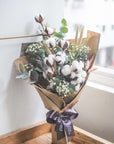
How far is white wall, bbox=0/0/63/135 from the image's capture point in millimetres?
1257

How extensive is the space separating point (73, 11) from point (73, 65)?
2.47 ft

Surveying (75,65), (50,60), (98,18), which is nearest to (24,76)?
(50,60)

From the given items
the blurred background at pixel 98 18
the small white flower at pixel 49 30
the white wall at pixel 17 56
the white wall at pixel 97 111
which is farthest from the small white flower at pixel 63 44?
the blurred background at pixel 98 18

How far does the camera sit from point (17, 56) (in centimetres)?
133

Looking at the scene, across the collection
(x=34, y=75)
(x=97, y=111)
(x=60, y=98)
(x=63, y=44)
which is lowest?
(x=97, y=111)

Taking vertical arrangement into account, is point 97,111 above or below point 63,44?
below

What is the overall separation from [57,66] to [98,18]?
79 cm

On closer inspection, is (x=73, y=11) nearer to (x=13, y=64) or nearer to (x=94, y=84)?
(x=94, y=84)

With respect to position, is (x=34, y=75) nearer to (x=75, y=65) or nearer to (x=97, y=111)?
(x=75, y=65)

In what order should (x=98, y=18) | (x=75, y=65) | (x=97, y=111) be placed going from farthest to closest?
(x=98, y=18) < (x=97, y=111) < (x=75, y=65)

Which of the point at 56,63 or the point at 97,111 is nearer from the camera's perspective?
the point at 56,63

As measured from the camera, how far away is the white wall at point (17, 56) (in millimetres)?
1257

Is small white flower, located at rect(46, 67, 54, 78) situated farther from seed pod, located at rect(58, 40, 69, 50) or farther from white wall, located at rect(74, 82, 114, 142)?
white wall, located at rect(74, 82, 114, 142)

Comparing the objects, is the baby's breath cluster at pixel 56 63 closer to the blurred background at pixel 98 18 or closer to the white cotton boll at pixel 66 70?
the white cotton boll at pixel 66 70
